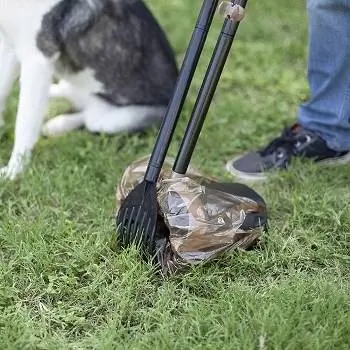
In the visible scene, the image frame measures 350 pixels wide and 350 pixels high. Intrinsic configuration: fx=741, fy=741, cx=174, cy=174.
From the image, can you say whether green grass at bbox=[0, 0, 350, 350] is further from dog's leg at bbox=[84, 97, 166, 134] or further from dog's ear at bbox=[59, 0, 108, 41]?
dog's ear at bbox=[59, 0, 108, 41]

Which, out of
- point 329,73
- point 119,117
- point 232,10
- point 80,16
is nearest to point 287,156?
point 329,73

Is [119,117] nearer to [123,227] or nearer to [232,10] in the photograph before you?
[123,227]

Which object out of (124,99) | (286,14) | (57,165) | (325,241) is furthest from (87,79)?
(286,14)

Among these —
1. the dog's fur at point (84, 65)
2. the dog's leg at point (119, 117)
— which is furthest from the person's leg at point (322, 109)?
the dog's fur at point (84, 65)

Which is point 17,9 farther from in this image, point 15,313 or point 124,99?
point 15,313

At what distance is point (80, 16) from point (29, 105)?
485mm

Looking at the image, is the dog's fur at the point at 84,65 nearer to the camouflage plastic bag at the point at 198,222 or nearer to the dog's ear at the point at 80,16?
the dog's ear at the point at 80,16

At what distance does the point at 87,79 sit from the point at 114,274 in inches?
55.0

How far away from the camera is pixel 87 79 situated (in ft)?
12.1

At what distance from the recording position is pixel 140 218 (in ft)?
8.54

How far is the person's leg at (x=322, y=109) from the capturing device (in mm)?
3143

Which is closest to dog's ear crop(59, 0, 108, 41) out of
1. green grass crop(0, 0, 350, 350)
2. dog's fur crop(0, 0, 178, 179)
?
dog's fur crop(0, 0, 178, 179)

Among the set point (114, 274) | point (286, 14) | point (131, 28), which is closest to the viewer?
point (114, 274)

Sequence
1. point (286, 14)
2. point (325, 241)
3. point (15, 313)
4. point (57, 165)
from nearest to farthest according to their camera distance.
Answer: point (15, 313) → point (325, 241) → point (57, 165) → point (286, 14)
